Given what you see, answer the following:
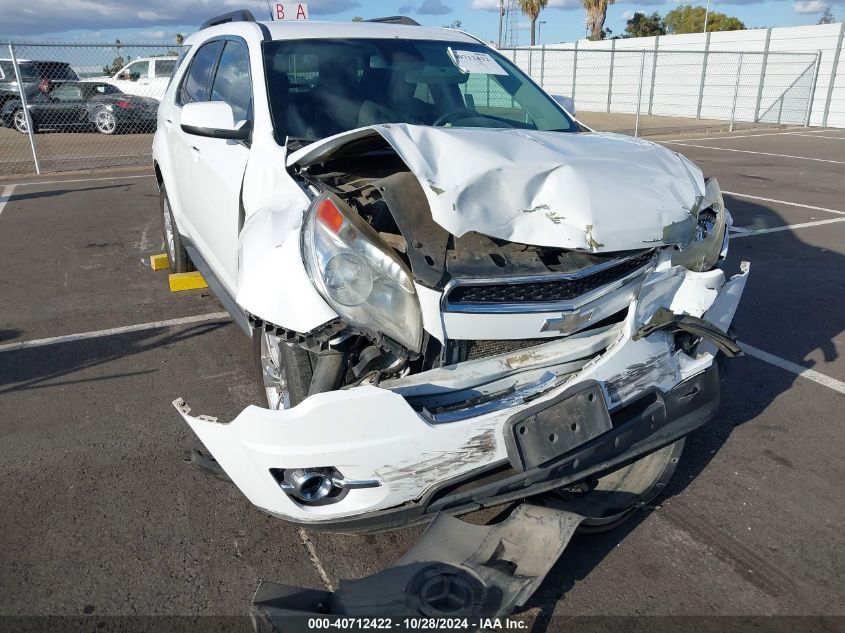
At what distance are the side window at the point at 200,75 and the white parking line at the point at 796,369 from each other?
13.2ft

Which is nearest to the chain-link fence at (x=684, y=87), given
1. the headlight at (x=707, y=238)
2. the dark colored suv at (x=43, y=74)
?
the dark colored suv at (x=43, y=74)

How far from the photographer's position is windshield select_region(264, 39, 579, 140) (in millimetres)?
3588

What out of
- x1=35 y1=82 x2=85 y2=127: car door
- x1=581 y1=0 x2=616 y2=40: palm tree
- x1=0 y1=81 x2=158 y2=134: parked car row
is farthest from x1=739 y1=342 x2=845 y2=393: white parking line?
x1=581 y1=0 x2=616 y2=40: palm tree

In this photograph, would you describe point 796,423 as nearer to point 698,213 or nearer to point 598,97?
point 698,213

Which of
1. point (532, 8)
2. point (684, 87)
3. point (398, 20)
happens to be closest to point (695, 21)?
point (532, 8)

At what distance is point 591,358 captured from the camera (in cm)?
246

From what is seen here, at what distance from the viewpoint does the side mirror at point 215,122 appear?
3.40 m

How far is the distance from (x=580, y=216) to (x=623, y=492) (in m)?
1.15

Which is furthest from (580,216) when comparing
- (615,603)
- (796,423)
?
(796,423)

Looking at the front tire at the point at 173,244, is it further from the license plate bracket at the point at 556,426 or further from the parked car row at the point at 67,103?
the parked car row at the point at 67,103

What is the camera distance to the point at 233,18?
5.08m

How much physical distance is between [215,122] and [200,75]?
5.98 ft

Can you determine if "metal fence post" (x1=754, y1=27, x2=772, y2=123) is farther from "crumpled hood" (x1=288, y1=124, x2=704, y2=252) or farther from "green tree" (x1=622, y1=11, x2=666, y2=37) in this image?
"green tree" (x1=622, y1=11, x2=666, y2=37)

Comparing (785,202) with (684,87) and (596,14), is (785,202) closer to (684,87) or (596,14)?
(684,87)
